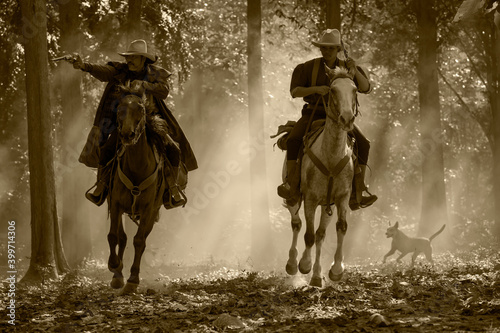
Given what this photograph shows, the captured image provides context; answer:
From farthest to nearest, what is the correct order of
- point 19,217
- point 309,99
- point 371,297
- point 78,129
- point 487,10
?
point 19,217 < point 78,129 < point 309,99 < point 371,297 < point 487,10

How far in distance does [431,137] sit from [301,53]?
11.2 metres

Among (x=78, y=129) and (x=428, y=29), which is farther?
(x=428, y=29)

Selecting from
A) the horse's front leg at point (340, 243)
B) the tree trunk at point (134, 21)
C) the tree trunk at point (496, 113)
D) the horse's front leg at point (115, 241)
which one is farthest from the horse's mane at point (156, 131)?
the tree trunk at point (496, 113)

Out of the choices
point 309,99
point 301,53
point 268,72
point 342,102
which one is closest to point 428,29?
point 301,53

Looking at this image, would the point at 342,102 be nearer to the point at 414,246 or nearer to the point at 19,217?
the point at 414,246

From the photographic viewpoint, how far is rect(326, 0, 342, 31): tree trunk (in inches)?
881

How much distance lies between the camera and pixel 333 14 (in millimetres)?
22438

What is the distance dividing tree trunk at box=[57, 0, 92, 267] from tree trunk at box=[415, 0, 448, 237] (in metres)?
10.3

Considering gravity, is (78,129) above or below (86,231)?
above

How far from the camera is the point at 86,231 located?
23.6m

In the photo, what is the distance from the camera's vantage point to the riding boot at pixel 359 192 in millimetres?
14469

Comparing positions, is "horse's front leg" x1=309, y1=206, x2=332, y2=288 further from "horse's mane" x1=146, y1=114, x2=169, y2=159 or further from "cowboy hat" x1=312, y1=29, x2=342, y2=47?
"horse's mane" x1=146, y1=114, x2=169, y2=159

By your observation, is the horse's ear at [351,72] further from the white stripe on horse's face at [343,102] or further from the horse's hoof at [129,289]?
the horse's hoof at [129,289]

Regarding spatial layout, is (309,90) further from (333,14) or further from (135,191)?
(333,14)
